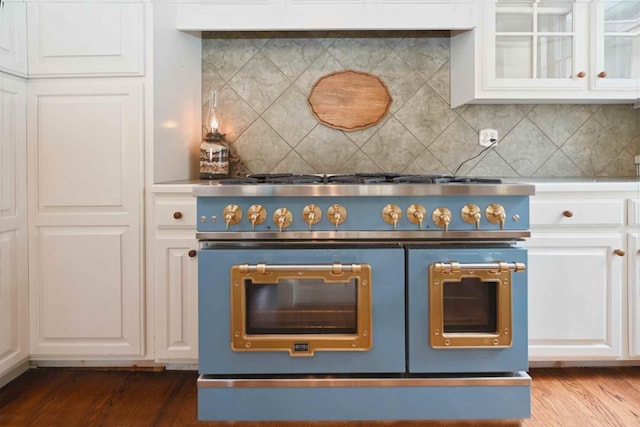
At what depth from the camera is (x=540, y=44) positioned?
221 centimetres

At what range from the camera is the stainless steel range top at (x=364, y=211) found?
1588mm

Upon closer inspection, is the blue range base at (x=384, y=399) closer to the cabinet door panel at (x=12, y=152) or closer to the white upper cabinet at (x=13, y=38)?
the cabinet door panel at (x=12, y=152)

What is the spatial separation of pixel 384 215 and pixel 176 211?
900mm

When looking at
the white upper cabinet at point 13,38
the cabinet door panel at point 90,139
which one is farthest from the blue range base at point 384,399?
the white upper cabinet at point 13,38

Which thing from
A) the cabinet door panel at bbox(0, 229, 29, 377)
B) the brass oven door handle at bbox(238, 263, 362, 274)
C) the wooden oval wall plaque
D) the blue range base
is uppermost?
the wooden oval wall plaque

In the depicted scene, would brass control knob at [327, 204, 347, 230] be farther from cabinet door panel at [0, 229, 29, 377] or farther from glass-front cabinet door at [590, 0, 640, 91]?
glass-front cabinet door at [590, 0, 640, 91]

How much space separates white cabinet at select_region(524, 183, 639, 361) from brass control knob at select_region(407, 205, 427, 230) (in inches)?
25.4

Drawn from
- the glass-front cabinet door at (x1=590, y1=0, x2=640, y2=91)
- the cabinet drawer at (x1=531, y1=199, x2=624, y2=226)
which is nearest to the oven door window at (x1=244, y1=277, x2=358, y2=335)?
the cabinet drawer at (x1=531, y1=199, x2=624, y2=226)

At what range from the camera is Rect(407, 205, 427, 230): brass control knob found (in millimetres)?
1587

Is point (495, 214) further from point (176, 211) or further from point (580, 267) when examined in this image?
point (176, 211)

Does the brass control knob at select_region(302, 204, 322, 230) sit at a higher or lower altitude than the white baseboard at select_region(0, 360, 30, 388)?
higher

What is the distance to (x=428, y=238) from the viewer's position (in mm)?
1613

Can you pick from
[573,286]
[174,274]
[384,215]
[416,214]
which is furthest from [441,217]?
[174,274]

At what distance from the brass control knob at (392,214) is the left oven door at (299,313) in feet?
0.30
